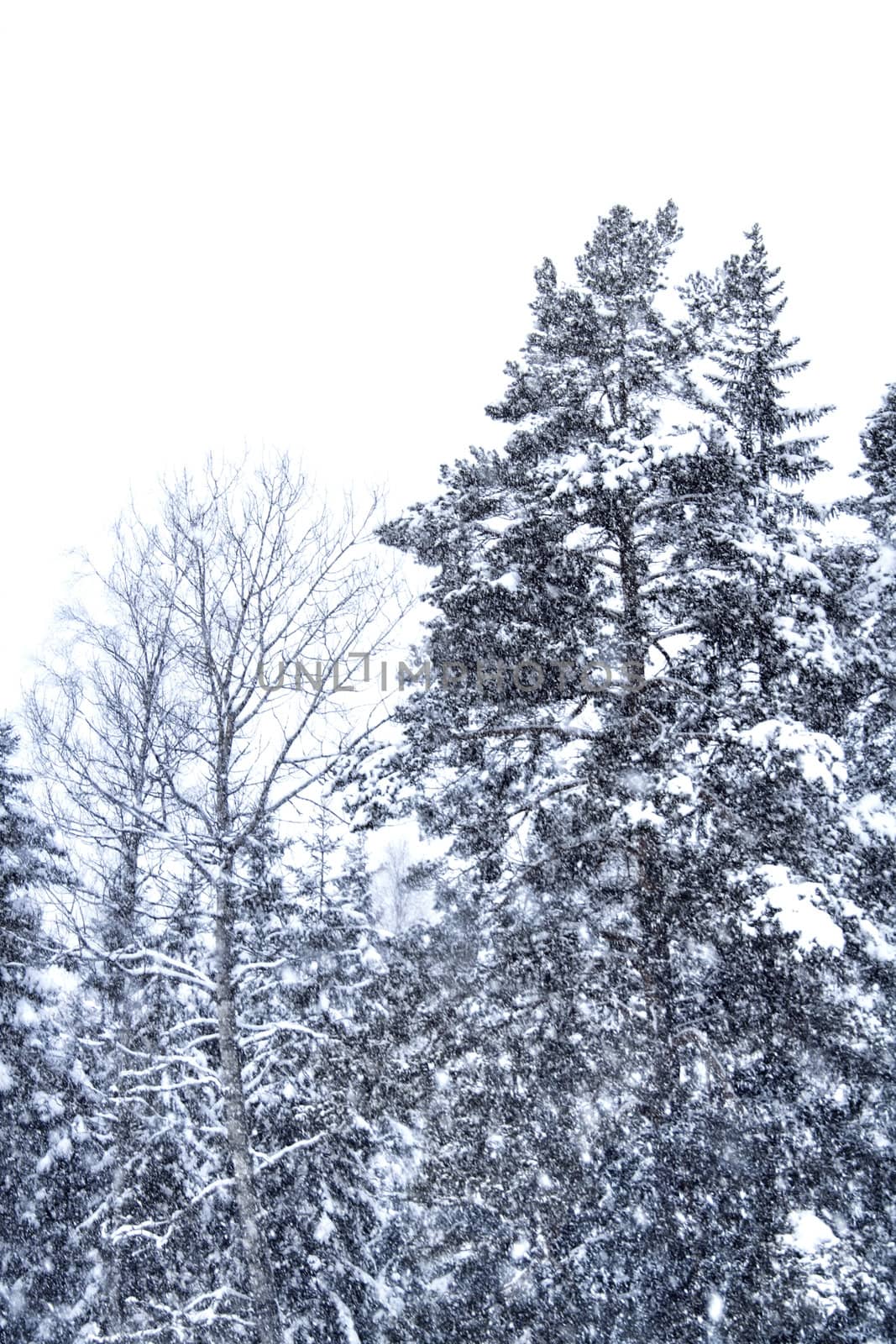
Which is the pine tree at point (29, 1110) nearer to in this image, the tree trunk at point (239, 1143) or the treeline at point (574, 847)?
the treeline at point (574, 847)

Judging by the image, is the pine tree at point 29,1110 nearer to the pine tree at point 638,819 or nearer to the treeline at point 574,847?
the treeline at point 574,847

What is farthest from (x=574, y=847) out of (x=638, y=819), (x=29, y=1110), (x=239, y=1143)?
(x=29, y=1110)

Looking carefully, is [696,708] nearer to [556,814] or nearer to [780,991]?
[556,814]

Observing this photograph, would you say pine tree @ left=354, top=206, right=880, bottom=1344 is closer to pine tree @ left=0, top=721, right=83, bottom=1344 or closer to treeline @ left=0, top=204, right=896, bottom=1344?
treeline @ left=0, top=204, right=896, bottom=1344

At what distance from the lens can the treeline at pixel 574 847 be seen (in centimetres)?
797

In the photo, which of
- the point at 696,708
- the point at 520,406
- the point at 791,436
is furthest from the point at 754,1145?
the point at 791,436

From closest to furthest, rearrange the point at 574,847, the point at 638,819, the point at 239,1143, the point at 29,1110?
the point at 638,819
the point at 239,1143
the point at 574,847
the point at 29,1110

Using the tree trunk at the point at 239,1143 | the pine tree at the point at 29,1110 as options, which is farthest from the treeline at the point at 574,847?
the pine tree at the point at 29,1110

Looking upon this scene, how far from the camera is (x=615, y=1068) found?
8.98 metres

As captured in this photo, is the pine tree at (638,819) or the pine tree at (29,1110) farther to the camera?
the pine tree at (29,1110)

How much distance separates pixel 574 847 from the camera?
9414mm

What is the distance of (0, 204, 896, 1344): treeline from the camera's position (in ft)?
26.1

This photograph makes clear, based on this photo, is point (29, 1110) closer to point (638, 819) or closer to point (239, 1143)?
point (239, 1143)

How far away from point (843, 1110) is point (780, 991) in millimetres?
1611
